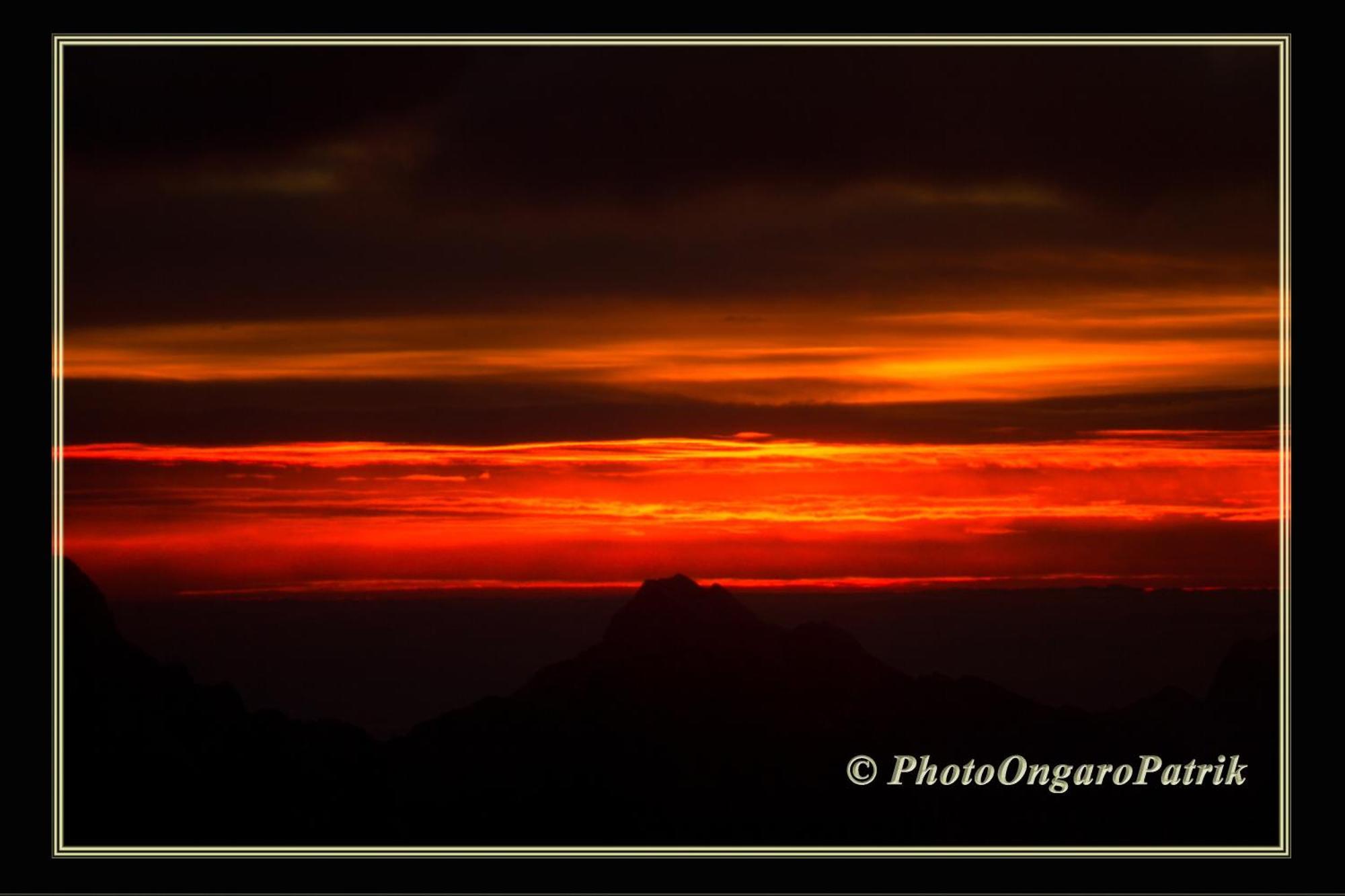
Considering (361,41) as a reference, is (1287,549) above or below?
below

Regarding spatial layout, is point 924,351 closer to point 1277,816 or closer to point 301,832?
point 1277,816

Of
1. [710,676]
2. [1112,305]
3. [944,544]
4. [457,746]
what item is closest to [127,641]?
[457,746]

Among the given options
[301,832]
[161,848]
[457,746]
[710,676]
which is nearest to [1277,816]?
[710,676]

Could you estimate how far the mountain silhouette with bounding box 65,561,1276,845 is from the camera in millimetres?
9930

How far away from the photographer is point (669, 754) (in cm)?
1001

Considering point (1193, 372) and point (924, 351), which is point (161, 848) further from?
point (1193, 372)

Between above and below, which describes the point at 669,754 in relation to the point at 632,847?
above

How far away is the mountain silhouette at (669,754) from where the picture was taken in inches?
391

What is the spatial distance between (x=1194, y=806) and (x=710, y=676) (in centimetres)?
224

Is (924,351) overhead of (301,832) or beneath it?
overhead

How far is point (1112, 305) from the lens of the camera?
32.8 ft

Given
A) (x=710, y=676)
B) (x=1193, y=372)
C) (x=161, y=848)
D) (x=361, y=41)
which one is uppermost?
(x=361, y=41)

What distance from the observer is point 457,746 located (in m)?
9.98

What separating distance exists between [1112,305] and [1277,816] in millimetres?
2394
